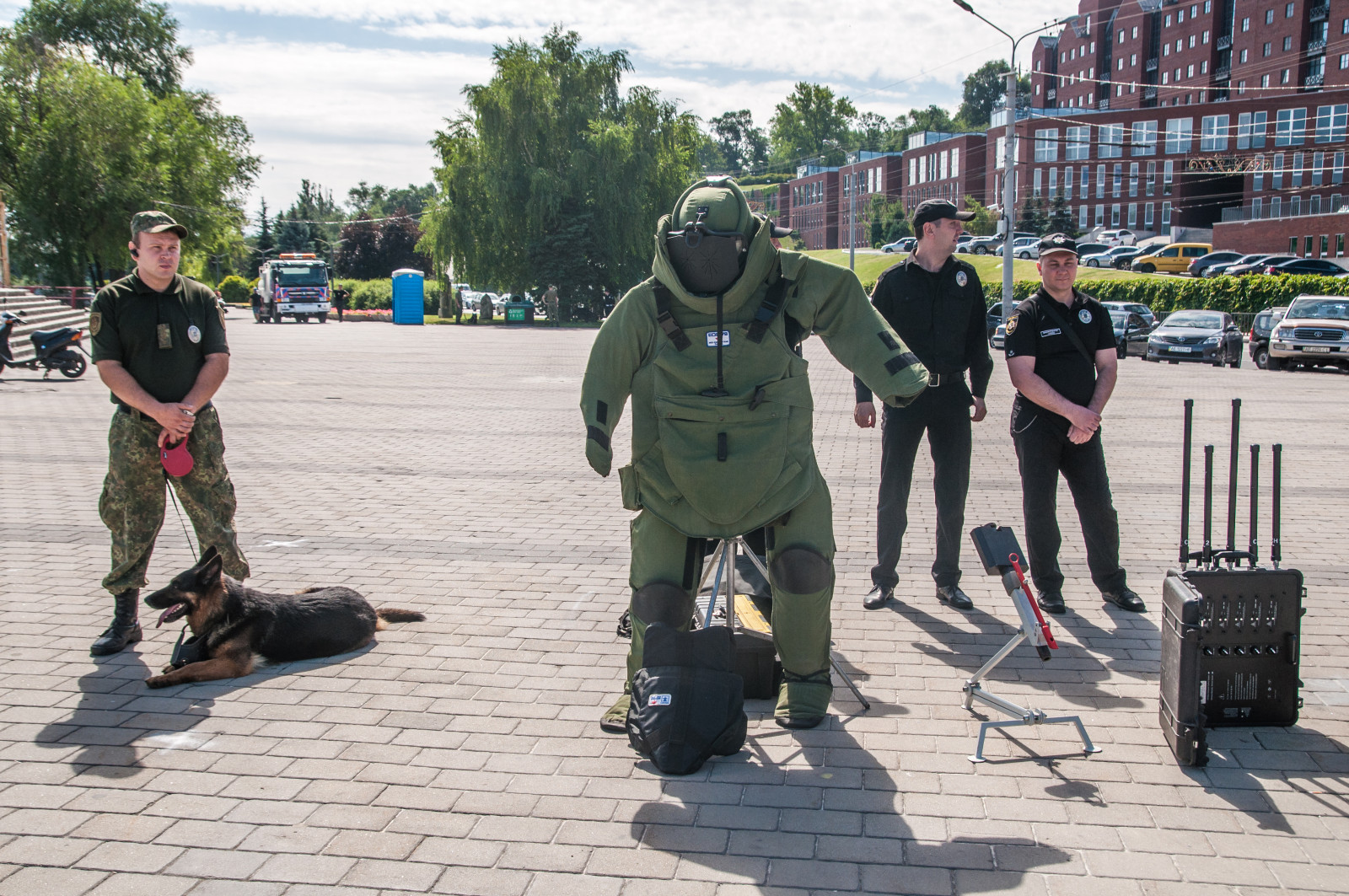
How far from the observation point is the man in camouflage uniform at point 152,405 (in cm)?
476

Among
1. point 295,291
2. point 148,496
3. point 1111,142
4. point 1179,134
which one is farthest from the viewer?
point 1111,142

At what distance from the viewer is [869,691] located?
434cm

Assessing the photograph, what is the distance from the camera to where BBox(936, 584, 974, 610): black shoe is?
549cm

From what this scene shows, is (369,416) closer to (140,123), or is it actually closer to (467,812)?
(467,812)

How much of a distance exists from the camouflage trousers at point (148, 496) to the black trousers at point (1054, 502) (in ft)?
12.8

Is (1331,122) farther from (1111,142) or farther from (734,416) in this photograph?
(734,416)

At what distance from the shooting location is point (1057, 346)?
5.55 m

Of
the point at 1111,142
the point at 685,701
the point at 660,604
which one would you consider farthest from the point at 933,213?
the point at 1111,142

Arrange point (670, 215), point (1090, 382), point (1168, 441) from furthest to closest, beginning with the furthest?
point (1168, 441) < point (1090, 382) < point (670, 215)

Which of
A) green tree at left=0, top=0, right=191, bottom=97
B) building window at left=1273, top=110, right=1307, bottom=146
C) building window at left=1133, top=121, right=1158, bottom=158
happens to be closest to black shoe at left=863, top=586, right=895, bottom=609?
green tree at left=0, top=0, right=191, bottom=97

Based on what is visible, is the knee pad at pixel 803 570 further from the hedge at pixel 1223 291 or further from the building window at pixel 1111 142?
the building window at pixel 1111 142

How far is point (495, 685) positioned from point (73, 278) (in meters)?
44.9

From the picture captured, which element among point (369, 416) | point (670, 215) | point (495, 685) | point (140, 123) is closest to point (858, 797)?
point (495, 685)

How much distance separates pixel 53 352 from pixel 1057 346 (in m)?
18.5
